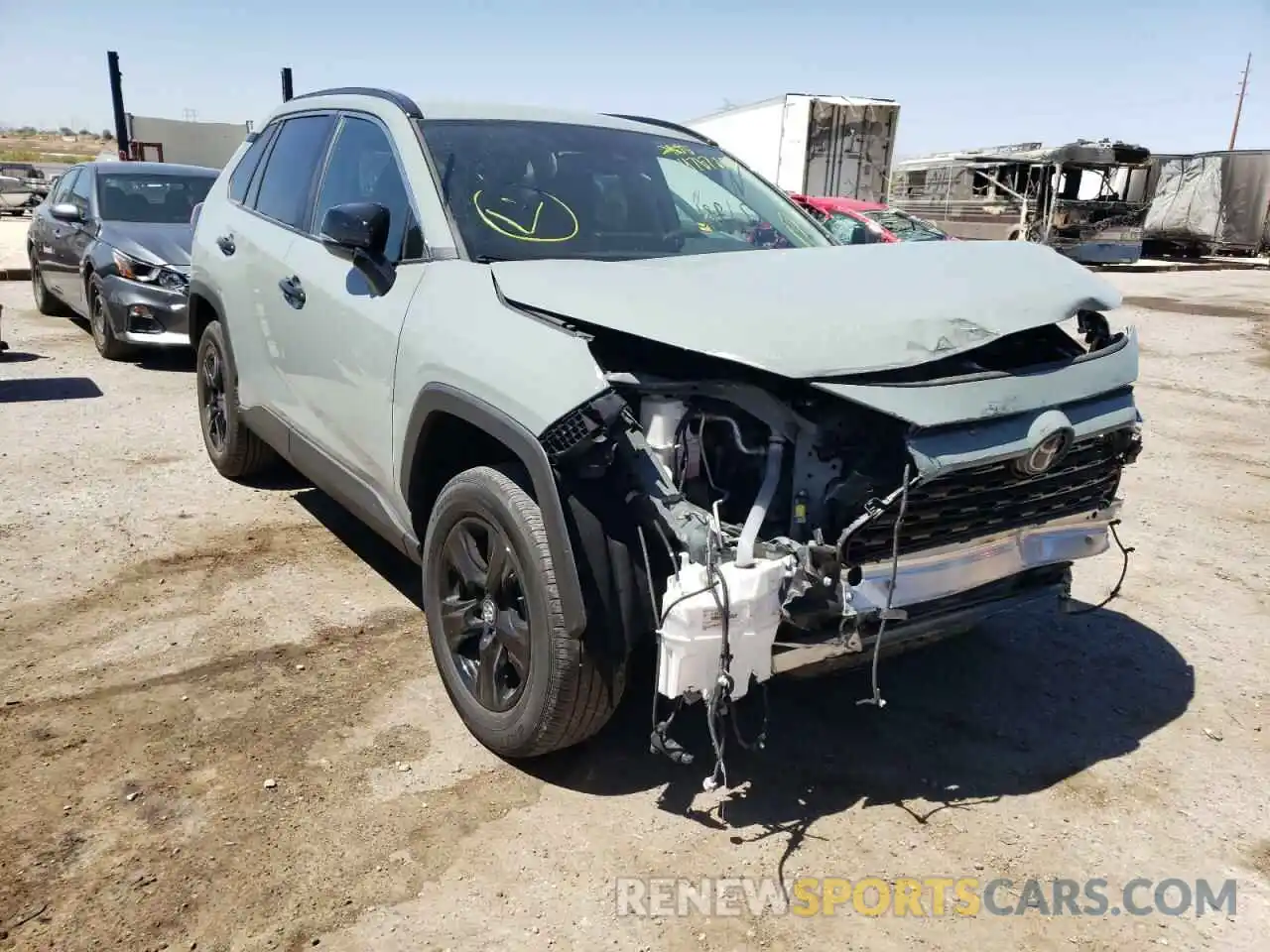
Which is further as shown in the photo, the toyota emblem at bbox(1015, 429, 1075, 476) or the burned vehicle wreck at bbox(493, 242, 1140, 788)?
the toyota emblem at bbox(1015, 429, 1075, 476)

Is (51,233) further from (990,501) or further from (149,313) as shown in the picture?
(990,501)

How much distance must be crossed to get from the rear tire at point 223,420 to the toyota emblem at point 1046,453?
3751mm

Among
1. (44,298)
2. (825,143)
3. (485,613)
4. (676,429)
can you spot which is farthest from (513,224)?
(825,143)

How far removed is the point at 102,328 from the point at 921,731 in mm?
7878

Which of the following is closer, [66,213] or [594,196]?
[594,196]

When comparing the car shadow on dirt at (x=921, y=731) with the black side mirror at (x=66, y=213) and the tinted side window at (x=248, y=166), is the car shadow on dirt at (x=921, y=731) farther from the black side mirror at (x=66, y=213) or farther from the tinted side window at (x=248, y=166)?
the black side mirror at (x=66, y=213)

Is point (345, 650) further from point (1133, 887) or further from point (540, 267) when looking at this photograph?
point (1133, 887)

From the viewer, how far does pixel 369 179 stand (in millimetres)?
3701

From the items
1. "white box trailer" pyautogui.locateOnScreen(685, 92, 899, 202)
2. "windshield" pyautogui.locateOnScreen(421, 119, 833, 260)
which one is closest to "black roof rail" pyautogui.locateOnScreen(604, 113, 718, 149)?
"windshield" pyautogui.locateOnScreen(421, 119, 833, 260)

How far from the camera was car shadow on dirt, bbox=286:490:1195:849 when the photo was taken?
298 cm

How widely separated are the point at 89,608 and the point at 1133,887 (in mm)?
3873

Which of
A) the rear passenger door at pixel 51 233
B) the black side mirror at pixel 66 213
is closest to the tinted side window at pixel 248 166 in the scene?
the black side mirror at pixel 66 213

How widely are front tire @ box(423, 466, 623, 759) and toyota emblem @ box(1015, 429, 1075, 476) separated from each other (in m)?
1.27

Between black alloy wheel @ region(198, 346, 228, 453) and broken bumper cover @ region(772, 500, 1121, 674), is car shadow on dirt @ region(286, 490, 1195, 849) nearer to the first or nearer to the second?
broken bumper cover @ region(772, 500, 1121, 674)
